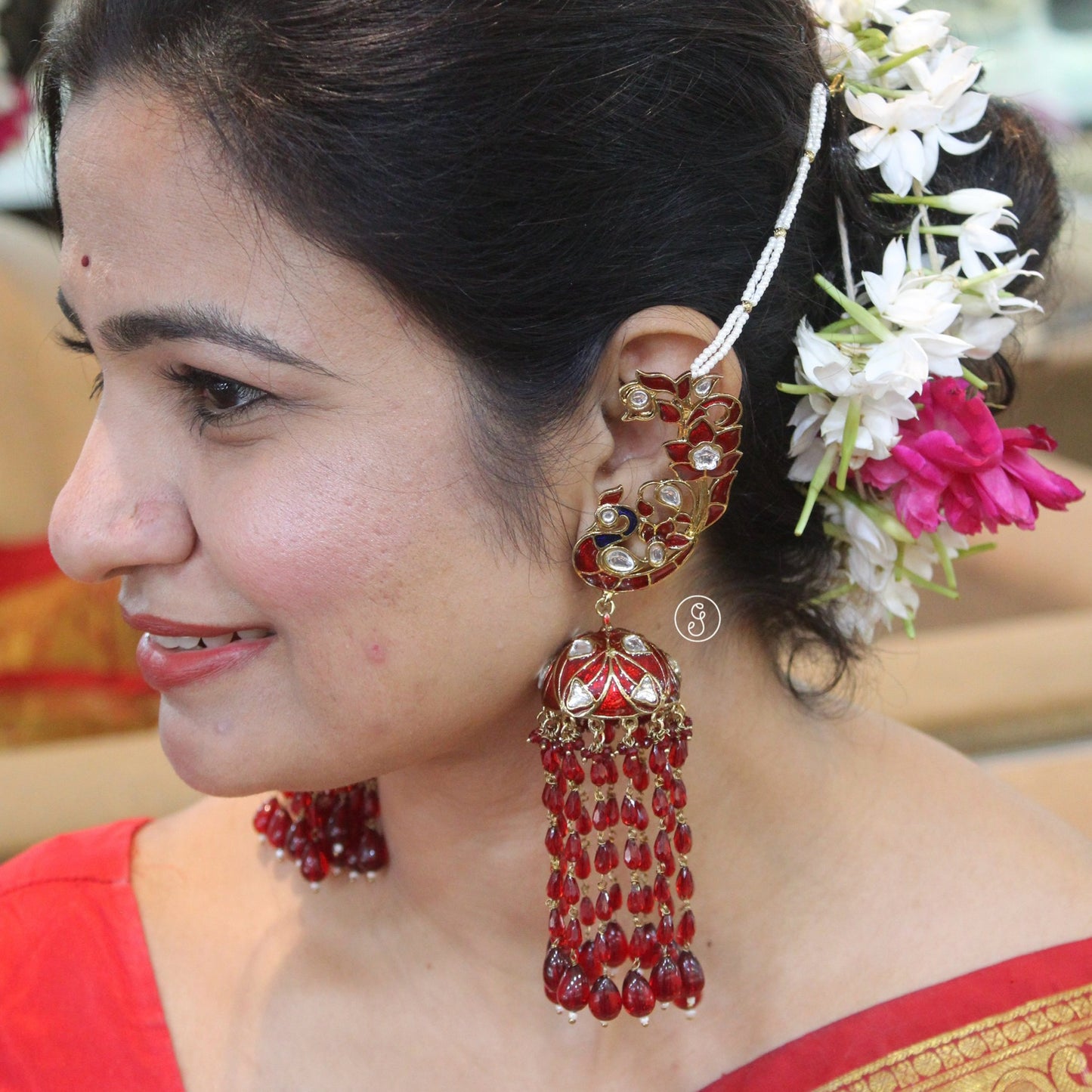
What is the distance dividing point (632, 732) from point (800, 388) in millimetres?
300

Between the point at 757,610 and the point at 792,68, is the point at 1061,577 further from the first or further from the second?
the point at 792,68

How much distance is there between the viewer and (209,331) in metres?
0.89

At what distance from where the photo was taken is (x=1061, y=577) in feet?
7.97

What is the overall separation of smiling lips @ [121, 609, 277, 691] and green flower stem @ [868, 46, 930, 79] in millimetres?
660

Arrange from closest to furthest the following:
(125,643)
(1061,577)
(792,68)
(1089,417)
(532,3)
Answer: (532,3)
(792,68)
(1061,577)
(125,643)
(1089,417)

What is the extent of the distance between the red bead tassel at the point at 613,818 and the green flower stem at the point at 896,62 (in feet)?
1.65

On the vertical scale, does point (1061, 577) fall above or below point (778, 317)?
below

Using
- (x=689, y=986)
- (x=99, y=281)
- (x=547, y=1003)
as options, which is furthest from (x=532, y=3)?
(x=547, y=1003)

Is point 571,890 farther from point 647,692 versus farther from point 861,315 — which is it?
point 861,315

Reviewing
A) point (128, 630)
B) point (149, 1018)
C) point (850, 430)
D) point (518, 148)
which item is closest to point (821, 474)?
point (850, 430)

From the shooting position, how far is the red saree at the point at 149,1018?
1.07 m

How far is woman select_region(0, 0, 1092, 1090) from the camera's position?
884 mm

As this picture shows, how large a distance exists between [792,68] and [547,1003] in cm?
81

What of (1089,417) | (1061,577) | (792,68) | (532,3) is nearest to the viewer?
(532,3)
